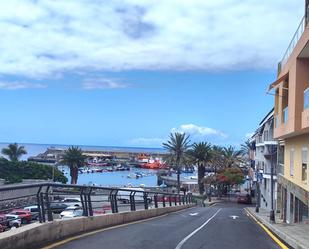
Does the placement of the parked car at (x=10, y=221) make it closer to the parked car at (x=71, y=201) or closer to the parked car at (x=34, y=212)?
the parked car at (x=34, y=212)

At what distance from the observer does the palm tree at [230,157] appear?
108812mm

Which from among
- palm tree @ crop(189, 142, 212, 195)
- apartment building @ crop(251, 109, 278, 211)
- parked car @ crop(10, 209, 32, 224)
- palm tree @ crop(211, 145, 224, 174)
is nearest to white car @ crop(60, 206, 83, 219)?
parked car @ crop(10, 209, 32, 224)

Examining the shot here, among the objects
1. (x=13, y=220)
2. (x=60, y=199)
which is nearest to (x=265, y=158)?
(x=60, y=199)

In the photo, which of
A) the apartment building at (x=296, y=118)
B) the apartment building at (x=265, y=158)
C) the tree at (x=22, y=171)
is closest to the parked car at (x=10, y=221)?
the apartment building at (x=296, y=118)

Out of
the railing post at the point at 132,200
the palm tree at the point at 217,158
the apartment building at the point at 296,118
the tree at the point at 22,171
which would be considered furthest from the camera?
the palm tree at the point at 217,158

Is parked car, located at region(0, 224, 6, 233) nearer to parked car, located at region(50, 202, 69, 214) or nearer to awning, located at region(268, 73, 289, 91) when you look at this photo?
parked car, located at region(50, 202, 69, 214)

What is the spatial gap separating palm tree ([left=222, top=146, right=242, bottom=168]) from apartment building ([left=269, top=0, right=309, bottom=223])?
71845mm

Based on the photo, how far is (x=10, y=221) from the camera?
37.5ft

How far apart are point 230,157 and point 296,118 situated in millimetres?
83352

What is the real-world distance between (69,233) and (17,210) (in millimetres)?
3388

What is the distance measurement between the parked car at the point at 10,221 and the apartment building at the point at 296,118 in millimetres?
15294

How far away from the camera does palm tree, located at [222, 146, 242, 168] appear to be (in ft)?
357

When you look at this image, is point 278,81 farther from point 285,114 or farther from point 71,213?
point 71,213

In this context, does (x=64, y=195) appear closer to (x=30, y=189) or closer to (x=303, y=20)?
(x=30, y=189)
